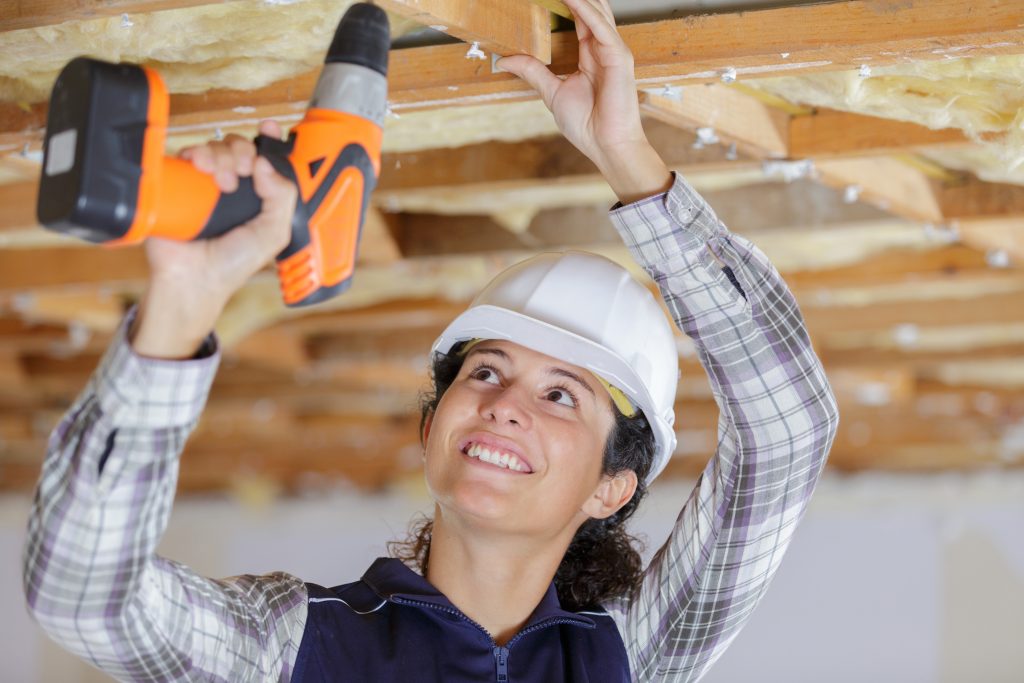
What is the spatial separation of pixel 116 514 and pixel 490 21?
0.77m

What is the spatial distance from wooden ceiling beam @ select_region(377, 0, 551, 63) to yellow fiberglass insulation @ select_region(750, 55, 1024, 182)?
49 centimetres

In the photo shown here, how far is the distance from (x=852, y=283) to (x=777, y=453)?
1829 millimetres

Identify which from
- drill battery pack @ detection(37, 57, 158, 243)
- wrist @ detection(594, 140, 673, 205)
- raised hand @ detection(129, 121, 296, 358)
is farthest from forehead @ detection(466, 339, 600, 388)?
drill battery pack @ detection(37, 57, 158, 243)

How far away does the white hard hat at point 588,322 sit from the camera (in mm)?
1776

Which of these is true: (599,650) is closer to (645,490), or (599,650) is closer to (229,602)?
(645,490)

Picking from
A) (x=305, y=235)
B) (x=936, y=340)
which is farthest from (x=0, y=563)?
(x=305, y=235)

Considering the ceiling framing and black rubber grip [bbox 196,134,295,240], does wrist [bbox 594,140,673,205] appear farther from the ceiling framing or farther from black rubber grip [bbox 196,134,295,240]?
black rubber grip [bbox 196,134,295,240]

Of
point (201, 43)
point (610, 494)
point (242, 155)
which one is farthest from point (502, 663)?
point (201, 43)

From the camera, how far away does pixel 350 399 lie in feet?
18.2

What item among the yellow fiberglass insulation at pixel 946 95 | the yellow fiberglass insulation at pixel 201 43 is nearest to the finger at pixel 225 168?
the yellow fiberglass insulation at pixel 201 43

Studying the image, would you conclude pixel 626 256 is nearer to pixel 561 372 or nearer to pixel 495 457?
pixel 561 372

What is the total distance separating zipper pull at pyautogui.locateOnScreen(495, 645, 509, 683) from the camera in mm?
1667

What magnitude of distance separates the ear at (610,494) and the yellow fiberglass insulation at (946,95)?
0.69 metres

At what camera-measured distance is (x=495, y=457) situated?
168 cm
